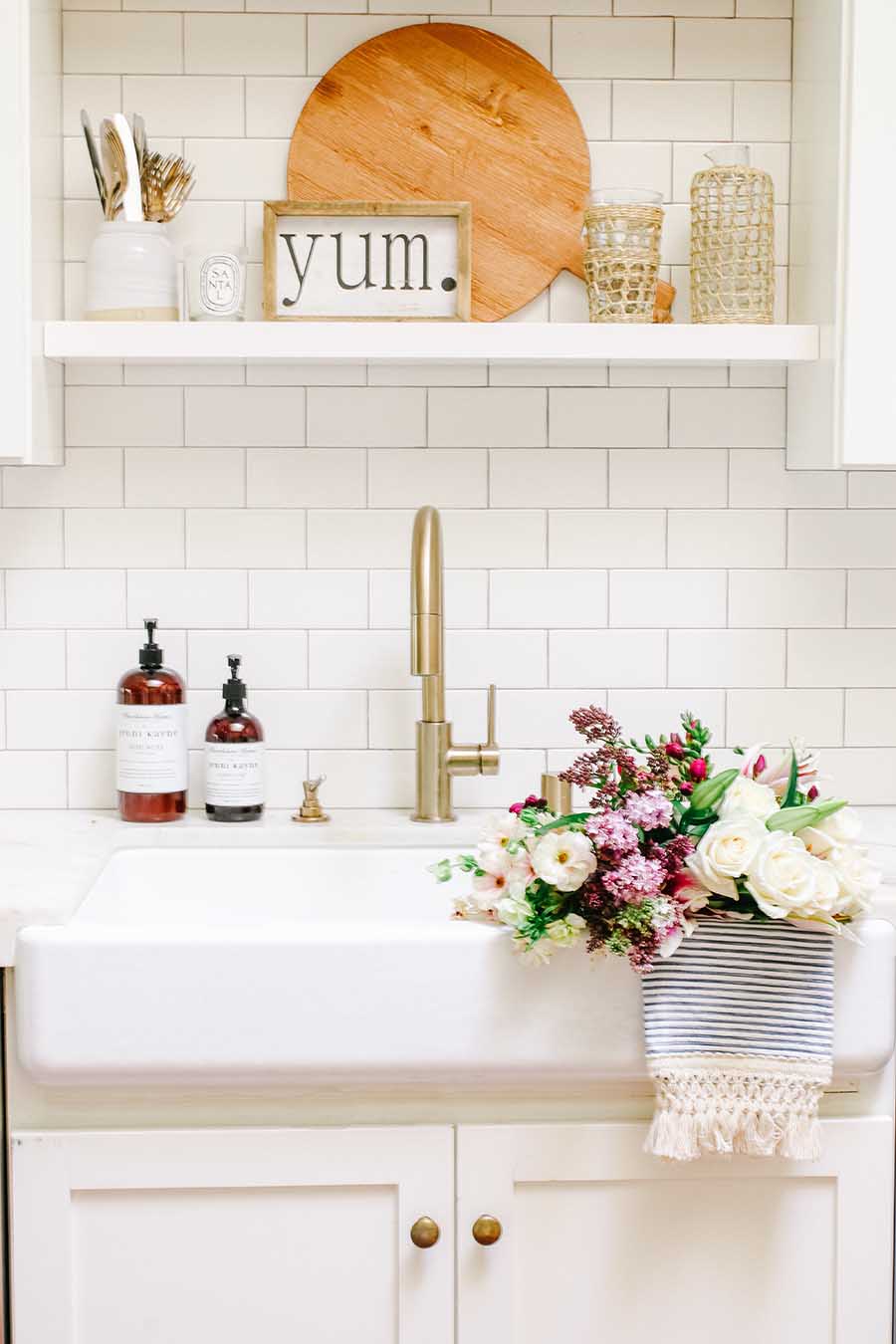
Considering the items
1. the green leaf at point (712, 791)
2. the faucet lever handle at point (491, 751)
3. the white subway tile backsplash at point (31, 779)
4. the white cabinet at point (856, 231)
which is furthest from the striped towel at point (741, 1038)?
the white subway tile backsplash at point (31, 779)

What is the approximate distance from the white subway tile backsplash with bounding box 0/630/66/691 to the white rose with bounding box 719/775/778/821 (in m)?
1.02

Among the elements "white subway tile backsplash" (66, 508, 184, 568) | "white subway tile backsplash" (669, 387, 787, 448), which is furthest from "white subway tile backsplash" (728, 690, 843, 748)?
"white subway tile backsplash" (66, 508, 184, 568)

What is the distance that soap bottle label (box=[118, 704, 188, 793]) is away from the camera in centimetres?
184

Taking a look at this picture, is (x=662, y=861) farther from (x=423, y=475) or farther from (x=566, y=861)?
(x=423, y=475)

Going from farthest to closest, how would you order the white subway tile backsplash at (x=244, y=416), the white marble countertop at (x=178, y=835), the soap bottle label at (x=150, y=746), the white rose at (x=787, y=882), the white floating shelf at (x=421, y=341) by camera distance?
the white subway tile backsplash at (x=244, y=416)
the soap bottle label at (x=150, y=746)
the white floating shelf at (x=421, y=341)
the white marble countertop at (x=178, y=835)
the white rose at (x=787, y=882)

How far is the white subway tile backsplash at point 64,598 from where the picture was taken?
195 centimetres

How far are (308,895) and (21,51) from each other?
106 centimetres

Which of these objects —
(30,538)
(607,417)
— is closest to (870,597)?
(607,417)

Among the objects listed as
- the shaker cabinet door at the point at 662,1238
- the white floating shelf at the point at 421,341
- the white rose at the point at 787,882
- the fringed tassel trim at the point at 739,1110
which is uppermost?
the white floating shelf at the point at 421,341

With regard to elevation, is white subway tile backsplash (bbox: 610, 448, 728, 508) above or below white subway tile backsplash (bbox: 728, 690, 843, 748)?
above

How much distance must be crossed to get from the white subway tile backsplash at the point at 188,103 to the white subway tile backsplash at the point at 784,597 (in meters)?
0.93

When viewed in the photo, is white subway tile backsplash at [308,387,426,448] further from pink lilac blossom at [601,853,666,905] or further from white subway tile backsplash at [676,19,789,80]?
pink lilac blossom at [601,853,666,905]

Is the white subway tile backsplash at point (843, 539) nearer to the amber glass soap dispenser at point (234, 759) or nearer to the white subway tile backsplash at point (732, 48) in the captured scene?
the white subway tile backsplash at point (732, 48)

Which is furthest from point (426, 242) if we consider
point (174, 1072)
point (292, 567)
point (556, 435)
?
point (174, 1072)
